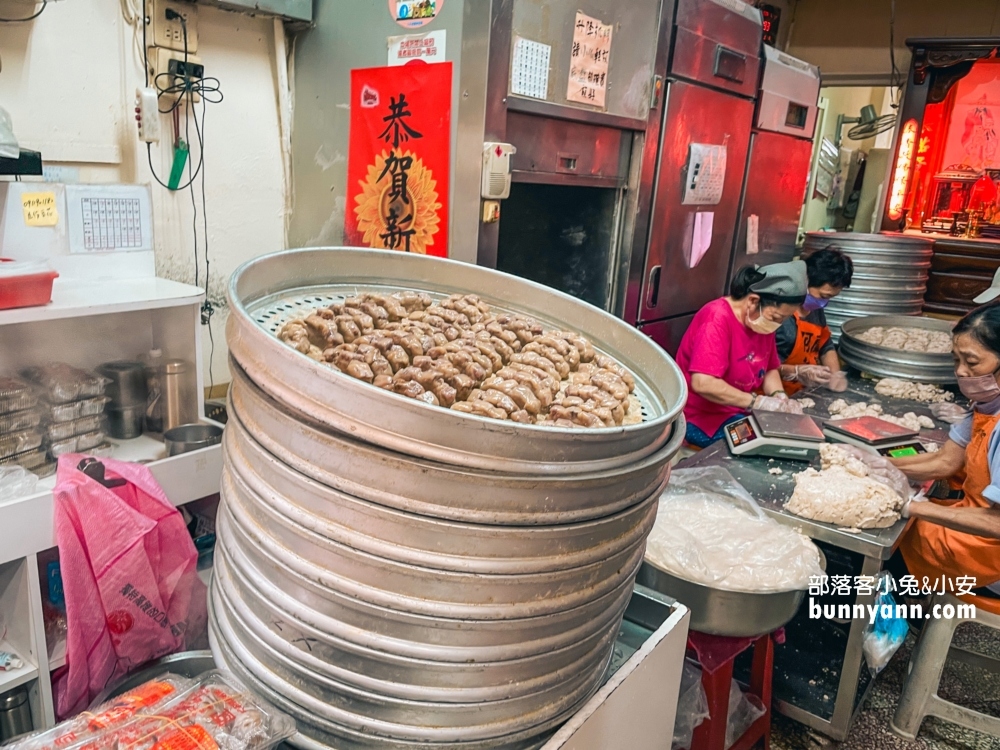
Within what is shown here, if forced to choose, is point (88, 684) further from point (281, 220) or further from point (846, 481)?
point (846, 481)

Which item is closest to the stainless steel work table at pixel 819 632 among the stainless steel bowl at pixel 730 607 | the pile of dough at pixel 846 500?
the pile of dough at pixel 846 500

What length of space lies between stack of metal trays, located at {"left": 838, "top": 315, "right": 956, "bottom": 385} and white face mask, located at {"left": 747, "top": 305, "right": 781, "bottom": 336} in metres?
0.84

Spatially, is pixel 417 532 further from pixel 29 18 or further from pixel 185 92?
pixel 185 92

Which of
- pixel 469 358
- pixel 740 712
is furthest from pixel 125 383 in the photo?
pixel 740 712

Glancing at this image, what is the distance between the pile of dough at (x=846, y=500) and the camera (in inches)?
84.0

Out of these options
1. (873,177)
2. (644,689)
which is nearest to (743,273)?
(644,689)

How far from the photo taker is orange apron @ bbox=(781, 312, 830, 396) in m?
4.06

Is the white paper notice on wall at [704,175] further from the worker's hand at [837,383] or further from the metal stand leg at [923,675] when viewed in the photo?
the metal stand leg at [923,675]

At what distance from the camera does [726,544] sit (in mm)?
1979

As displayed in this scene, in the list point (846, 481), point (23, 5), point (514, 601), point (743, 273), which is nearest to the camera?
point (514, 601)

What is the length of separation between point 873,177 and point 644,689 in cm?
871

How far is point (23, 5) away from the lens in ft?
6.75

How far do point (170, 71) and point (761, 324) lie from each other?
259 cm

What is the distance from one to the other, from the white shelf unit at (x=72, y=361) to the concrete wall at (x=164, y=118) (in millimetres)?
379
